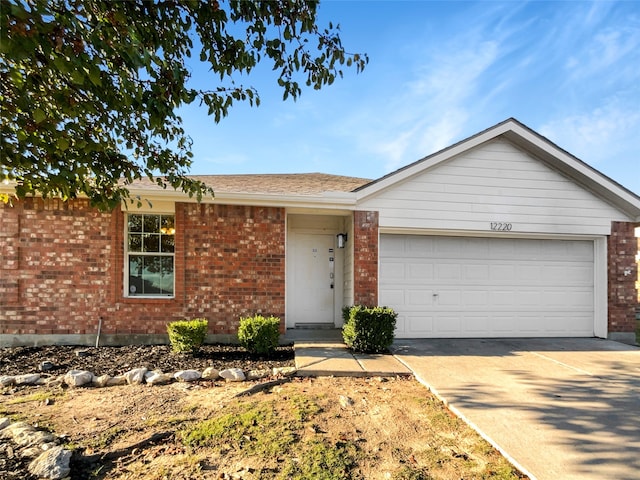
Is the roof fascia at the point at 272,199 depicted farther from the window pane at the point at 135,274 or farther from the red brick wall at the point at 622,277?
the red brick wall at the point at 622,277

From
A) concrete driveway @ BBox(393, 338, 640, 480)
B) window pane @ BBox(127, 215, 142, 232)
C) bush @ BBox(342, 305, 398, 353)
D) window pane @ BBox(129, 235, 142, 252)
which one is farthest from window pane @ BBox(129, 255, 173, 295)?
concrete driveway @ BBox(393, 338, 640, 480)

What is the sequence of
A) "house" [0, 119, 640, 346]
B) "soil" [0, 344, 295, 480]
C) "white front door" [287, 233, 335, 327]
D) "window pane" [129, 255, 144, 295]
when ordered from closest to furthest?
"soil" [0, 344, 295, 480] → "house" [0, 119, 640, 346] → "window pane" [129, 255, 144, 295] → "white front door" [287, 233, 335, 327]

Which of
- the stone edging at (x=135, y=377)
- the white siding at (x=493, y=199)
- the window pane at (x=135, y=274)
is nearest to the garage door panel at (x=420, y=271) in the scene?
the white siding at (x=493, y=199)

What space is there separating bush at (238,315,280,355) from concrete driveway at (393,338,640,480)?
7.47 feet

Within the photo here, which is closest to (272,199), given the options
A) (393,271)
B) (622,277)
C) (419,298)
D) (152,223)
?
(152,223)

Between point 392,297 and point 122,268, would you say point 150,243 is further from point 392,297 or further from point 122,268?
point 392,297

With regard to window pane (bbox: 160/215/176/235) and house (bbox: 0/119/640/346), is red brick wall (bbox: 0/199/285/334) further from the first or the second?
window pane (bbox: 160/215/176/235)

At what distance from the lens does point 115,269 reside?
6668 millimetres

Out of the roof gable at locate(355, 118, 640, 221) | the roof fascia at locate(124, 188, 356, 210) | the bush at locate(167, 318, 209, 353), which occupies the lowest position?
the bush at locate(167, 318, 209, 353)

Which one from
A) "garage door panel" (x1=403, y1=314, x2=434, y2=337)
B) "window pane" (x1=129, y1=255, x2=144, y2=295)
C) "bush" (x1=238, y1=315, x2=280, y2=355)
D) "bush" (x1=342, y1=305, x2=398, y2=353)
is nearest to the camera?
"bush" (x1=238, y1=315, x2=280, y2=355)

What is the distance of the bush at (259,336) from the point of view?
5.89 m

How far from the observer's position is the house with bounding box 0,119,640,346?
258 inches

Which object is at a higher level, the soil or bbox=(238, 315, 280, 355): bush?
bbox=(238, 315, 280, 355): bush

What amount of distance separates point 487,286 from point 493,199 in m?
1.97
